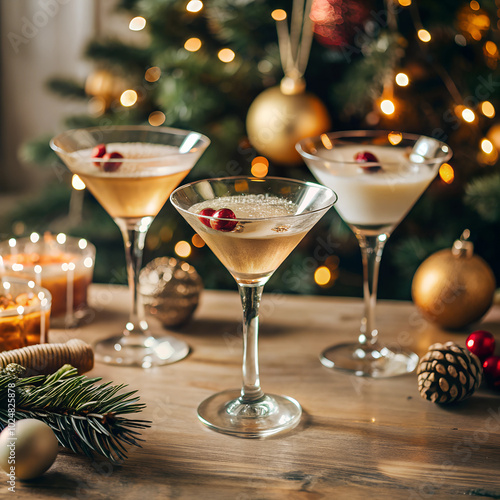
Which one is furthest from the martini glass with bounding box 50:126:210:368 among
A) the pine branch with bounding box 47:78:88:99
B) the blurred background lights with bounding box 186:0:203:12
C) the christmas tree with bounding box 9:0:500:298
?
the pine branch with bounding box 47:78:88:99

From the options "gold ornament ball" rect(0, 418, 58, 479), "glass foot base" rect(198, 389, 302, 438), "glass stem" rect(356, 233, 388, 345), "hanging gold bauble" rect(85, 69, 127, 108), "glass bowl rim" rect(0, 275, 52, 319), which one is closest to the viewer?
"gold ornament ball" rect(0, 418, 58, 479)

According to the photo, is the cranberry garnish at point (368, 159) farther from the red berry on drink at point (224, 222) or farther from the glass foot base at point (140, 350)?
the glass foot base at point (140, 350)

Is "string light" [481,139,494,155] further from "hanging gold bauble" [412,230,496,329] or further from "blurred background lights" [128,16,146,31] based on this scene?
"blurred background lights" [128,16,146,31]

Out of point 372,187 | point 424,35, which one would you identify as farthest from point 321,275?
point 372,187

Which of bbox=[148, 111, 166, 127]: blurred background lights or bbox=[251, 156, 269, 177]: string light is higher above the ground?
bbox=[148, 111, 166, 127]: blurred background lights

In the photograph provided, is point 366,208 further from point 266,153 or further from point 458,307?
point 266,153

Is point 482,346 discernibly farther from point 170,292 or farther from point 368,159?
point 170,292

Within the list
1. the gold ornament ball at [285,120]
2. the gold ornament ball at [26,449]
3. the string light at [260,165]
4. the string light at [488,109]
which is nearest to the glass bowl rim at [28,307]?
the gold ornament ball at [26,449]

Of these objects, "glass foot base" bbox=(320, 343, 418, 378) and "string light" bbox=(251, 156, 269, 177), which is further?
"string light" bbox=(251, 156, 269, 177)
